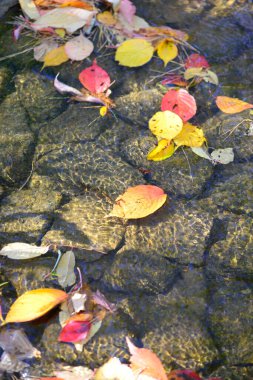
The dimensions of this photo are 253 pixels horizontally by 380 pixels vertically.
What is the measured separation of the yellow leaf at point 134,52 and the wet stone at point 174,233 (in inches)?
35.4

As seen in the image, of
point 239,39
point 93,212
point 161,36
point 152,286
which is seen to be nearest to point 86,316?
point 152,286

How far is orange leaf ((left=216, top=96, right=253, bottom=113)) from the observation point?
253cm

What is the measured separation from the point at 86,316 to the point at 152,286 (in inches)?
11.7

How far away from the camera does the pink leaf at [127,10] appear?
9.30 ft

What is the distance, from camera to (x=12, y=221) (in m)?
2.23

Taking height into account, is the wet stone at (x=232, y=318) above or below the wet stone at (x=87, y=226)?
below

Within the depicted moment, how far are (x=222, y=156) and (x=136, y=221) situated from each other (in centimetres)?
54

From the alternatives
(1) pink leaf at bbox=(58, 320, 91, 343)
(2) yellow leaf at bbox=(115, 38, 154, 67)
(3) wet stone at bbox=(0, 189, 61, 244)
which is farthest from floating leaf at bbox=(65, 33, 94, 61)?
(1) pink leaf at bbox=(58, 320, 91, 343)

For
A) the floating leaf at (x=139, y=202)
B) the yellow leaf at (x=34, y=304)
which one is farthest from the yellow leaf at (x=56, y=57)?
the yellow leaf at (x=34, y=304)

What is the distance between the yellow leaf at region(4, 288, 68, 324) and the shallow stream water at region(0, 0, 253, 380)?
48 millimetres

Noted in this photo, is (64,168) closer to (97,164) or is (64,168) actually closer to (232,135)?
(97,164)

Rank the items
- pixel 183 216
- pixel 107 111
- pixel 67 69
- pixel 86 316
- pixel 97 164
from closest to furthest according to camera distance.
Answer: pixel 86 316
pixel 183 216
pixel 97 164
pixel 107 111
pixel 67 69

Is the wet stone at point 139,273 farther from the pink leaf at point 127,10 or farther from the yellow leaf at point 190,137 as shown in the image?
the pink leaf at point 127,10

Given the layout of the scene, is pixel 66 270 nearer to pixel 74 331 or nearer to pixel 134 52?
A: pixel 74 331
